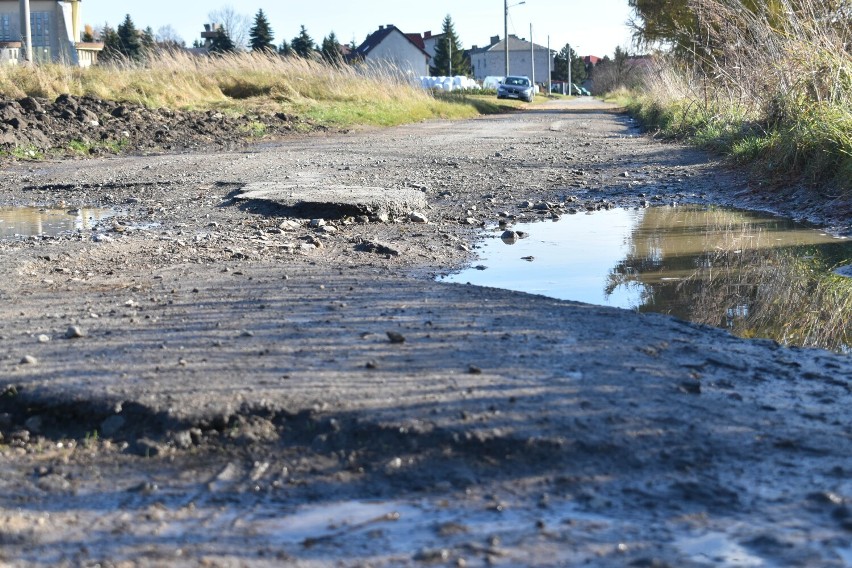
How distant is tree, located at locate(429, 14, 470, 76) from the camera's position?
85.9 meters

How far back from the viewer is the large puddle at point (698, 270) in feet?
14.4

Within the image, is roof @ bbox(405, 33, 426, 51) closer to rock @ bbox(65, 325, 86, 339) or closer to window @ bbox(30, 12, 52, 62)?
window @ bbox(30, 12, 52, 62)

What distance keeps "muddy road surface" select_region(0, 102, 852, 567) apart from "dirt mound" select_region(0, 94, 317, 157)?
356 inches

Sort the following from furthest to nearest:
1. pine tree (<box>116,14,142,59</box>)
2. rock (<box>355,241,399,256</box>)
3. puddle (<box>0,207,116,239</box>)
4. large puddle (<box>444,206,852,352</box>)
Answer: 1. pine tree (<box>116,14,142,59</box>)
2. puddle (<box>0,207,116,239</box>)
3. rock (<box>355,241,399,256</box>)
4. large puddle (<box>444,206,852,352</box>)

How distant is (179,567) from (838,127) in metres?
7.40

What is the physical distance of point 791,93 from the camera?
31.2 feet

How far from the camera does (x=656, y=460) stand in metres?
2.43

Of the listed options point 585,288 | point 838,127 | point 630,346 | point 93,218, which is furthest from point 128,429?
point 838,127

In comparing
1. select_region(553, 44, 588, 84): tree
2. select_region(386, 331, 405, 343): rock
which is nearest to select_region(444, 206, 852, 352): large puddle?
select_region(386, 331, 405, 343): rock

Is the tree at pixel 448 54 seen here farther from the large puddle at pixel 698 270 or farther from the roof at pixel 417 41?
the large puddle at pixel 698 270

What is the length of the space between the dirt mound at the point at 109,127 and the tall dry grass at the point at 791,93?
7.89 m

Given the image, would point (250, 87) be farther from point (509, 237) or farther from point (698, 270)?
point (698, 270)

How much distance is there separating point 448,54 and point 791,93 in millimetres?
78076

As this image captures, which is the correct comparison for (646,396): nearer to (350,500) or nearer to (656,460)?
(656,460)
